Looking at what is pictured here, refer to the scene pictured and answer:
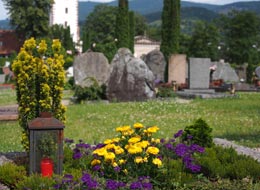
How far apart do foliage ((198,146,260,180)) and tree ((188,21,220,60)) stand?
6016 centimetres

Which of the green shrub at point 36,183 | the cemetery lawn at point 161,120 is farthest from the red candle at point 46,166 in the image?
the cemetery lawn at point 161,120

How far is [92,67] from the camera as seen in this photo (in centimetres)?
2522

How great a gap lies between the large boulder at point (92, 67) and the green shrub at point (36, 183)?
18.3 metres

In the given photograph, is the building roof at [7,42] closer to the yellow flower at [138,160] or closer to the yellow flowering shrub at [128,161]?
the yellow flowering shrub at [128,161]

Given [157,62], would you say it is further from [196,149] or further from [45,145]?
[45,145]

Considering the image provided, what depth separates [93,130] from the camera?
13.3 m

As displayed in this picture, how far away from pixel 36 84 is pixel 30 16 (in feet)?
202

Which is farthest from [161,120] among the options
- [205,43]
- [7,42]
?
[7,42]

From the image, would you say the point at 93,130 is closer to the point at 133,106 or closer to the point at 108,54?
the point at 133,106

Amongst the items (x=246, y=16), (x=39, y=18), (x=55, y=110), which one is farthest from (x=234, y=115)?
(x=246, y=16)

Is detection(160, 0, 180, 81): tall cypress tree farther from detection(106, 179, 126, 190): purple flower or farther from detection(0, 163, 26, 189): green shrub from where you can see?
detection(106, 179, 126, 190): purple flower

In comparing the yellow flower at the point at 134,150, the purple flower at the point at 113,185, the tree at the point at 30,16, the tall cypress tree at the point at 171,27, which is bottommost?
the purple flower at the point at 113,185

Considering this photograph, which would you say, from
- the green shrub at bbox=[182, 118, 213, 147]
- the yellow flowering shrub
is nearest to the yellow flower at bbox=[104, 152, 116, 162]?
the yellow flowering shrub

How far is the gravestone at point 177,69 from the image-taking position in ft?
93.1
